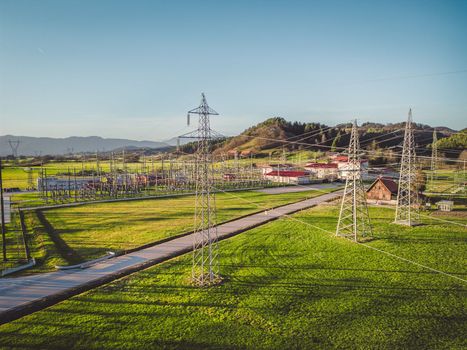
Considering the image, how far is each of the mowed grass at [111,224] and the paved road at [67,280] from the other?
155 cm

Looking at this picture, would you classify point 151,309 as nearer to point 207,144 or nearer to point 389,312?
point 207,144

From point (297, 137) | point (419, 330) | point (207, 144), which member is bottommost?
point (419, 330)

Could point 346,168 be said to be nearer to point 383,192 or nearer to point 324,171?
point 383,192

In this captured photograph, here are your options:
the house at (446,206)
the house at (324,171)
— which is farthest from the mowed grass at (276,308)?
the house at (324,171)

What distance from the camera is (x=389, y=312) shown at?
12898 mm

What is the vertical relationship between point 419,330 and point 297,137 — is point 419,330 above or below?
below

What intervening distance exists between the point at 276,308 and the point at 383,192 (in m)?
30.0

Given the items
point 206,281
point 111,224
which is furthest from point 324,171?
point 206,281

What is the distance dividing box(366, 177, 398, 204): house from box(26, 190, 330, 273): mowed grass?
9.23 metres

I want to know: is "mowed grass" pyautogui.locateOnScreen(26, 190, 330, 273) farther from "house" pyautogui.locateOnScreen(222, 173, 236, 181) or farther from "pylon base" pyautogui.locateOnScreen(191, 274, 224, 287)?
"house" pyautogui.locateOnScreen(222, 173, 236, 181)

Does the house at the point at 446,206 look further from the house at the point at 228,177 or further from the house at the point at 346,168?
A: the house at the point at 228,177

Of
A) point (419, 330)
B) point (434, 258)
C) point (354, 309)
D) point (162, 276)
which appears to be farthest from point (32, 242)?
point (434, 258)

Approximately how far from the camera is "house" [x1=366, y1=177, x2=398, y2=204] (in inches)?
1490

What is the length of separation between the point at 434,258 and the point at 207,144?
14.6m
